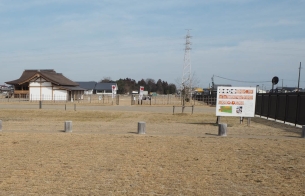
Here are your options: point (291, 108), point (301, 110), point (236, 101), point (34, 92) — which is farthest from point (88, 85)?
point (301, 110)

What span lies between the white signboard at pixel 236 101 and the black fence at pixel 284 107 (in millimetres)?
2432

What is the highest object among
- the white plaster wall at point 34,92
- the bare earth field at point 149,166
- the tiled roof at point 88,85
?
the tiled roof at point 88,85

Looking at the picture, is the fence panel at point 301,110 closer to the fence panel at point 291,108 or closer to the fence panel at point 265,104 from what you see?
the fence panel at point 291,108

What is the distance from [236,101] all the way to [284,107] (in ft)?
13.4

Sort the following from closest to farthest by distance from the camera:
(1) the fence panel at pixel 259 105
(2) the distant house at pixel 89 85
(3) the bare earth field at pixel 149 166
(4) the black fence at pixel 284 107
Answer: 1. (3) the bare earth field at pixel 149 166
2. (4) the black fence at pixel 284 107
3. (1) the fence panel at pixel 259 105
4. (2) the distant house at pixel 89 85

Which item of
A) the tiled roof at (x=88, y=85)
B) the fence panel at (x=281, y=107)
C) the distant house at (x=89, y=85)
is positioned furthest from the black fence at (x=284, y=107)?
the tiled roof at (x=88, y=85)

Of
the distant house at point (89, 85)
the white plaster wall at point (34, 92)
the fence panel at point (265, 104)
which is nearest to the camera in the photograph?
the fence panel at point (265, 104)

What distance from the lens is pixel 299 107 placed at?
17000mm

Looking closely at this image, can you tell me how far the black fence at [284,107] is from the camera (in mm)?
16883

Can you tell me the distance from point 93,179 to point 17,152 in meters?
3.70

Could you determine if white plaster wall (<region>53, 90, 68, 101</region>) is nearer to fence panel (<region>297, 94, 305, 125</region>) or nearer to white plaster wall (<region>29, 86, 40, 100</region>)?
white plaster wall (<region>29, 86, 40, 100</region>)

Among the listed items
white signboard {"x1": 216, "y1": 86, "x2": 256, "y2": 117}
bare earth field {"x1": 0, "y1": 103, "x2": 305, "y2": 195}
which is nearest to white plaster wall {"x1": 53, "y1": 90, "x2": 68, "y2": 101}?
white signboard {"x1": 216, "y1": 86, "x2": 256, "y2": 117}

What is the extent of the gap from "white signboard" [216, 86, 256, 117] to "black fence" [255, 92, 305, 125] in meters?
2.43

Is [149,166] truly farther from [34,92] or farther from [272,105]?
[34,92]
